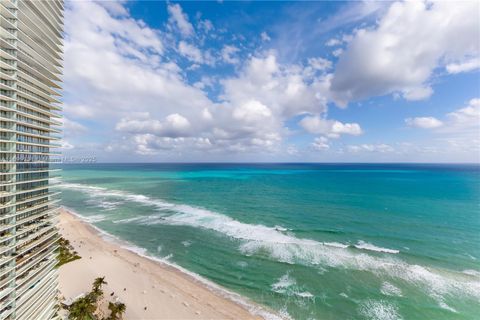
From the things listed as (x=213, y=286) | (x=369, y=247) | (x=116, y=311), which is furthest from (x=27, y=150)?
(x=369, y=247)

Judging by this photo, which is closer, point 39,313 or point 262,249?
point 39,313

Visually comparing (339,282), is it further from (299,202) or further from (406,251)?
(299,202)

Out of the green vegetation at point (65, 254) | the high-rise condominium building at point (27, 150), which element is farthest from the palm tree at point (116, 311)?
the green vegetation at point (65, 254)

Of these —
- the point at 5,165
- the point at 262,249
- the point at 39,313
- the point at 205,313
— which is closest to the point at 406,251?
the point at 262,249

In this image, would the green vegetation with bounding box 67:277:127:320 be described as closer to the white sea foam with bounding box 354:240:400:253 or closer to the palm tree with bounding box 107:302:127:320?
the palm tree with bounding box 107:302:127:320

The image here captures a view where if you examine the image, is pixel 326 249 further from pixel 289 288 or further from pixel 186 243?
pixel 186 243

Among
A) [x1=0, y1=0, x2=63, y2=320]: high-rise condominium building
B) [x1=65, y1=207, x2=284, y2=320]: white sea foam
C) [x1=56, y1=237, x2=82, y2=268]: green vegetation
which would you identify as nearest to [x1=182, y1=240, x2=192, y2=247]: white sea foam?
[x1=65, y1=207, x2=284, y2=320]: white sea foam
